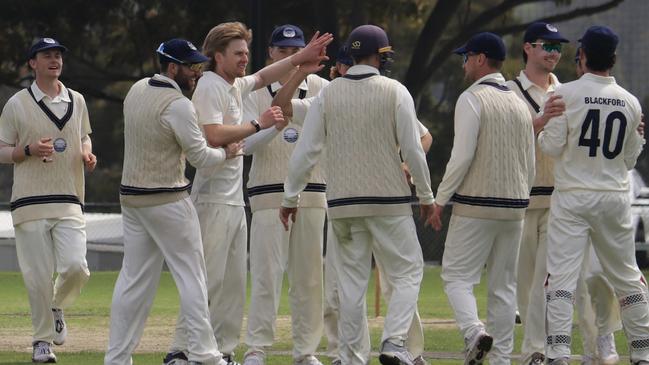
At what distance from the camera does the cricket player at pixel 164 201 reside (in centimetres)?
1047

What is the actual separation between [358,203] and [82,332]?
4.51 meters

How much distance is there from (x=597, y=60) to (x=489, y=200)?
3.85 feet

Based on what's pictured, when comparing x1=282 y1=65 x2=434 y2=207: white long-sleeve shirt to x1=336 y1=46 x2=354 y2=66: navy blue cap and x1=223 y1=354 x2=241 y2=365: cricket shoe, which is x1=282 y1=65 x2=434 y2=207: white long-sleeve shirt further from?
x1=223 y1=354 x2=241 y2=365: cricket shoe

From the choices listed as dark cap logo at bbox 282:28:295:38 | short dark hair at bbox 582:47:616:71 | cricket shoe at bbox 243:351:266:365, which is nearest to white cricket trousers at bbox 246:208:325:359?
cricket shoe at bbox 243:351:266:365

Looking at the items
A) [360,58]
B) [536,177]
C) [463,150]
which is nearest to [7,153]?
[360,58]

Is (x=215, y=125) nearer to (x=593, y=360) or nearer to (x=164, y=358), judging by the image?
(x=164, y=358)

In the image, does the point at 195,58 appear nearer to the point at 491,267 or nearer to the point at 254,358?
the point at 254,358

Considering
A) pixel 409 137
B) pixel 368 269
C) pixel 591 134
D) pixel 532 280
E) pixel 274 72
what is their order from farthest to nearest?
pixel 532 280, pixel 274 72, pixel 591 134, pixel 368 269, pixel 409 137

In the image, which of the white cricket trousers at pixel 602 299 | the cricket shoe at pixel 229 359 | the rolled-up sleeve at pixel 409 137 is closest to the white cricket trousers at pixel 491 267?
the rolled-up sleeve at pixel 409 137

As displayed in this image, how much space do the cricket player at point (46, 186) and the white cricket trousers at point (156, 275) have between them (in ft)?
5.37

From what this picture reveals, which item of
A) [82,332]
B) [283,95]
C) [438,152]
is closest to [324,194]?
[283,95]

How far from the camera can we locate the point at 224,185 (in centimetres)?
1116

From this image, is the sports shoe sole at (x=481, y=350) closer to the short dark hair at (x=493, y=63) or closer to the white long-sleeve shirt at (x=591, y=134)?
the white long-sleeve shirt at (x=591, y=134)

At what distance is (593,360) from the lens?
11.6 metres
